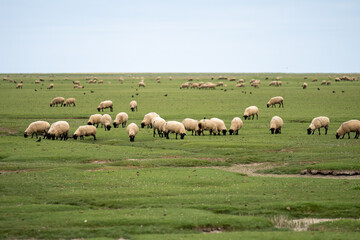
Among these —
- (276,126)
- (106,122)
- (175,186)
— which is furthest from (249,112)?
(175,186)

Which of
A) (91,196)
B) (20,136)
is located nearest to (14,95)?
(20,136)

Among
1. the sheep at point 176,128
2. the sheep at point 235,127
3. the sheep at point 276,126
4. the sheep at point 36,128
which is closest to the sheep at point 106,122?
the sheep at point 36,128

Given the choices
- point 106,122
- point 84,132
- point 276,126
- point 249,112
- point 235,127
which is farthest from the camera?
point 249,112

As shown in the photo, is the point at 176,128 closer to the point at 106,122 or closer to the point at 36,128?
the point at 106,122

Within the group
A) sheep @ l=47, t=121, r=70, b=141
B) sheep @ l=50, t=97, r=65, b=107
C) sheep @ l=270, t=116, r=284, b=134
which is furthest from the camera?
sheep @ l=50, t=97, r=65, b=107

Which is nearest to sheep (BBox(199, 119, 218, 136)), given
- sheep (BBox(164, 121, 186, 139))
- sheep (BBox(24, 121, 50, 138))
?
sheep (BBox(164, 121, 186, 139))

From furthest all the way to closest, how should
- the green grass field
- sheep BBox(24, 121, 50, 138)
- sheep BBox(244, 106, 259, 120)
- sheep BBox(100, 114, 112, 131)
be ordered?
sheep BBox(244, 106, 259, 120)
sheep BBox(100, 114, 112, 131)
sheep BBox(24, 121, 50, 138)
the green grass field

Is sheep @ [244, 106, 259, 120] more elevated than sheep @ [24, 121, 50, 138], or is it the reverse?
sheep @ [244, 106, 259, 120]

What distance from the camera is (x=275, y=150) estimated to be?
35.3 m

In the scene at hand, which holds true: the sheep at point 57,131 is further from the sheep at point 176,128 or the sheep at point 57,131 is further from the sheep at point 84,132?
the sheep at point 176,128

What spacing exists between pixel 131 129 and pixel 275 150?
1207 centimetres

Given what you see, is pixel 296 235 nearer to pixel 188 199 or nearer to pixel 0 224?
pixel 188 199

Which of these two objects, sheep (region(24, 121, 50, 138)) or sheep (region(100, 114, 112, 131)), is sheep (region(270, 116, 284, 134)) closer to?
sheep (region(100, 114, 112, 131))

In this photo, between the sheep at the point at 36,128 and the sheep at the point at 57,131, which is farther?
the sheep at the point at 36,128
